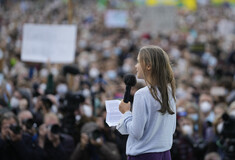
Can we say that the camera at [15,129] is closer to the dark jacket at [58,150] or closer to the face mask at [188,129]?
the dark jacket at [58,150]

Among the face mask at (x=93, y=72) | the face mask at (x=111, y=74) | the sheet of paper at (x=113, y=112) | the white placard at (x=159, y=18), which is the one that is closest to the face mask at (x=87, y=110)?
the sheet of paper at (x=113, y=112)

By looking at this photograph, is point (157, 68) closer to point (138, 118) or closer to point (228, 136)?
point (138, 118)

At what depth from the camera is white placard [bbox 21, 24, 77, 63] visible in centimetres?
763

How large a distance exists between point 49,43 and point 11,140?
3994 mm

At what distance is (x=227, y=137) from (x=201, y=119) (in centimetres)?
176

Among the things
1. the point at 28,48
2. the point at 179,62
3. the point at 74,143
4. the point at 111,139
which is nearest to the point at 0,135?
the point at 74,143

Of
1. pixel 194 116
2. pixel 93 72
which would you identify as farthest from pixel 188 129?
pixel 93 72

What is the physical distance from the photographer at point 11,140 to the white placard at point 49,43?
11.7ft

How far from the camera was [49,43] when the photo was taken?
25.3ft

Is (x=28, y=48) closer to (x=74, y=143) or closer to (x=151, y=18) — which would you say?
(x=74, y=143)

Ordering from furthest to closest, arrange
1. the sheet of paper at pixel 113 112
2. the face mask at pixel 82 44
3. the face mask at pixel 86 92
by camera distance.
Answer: the face mask at pixel 82 44, the face mask at pixel 86 92, the sheet of paper at pixel 113 112

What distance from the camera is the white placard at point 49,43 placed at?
7.63m

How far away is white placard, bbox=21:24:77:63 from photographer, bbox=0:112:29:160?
11.7ft

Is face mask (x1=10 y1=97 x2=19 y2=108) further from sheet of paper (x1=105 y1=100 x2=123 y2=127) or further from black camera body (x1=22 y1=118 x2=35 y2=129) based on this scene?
sheet of paper (x1=105 y1=100 x2=123 y2=127)
